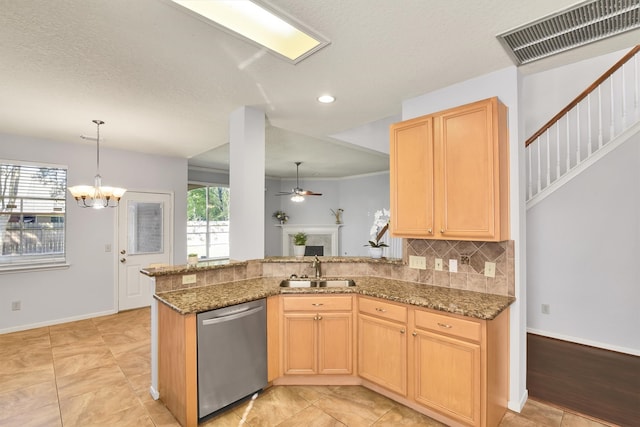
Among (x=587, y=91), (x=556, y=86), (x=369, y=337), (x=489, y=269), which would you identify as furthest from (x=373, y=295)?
(x=556, y=86)

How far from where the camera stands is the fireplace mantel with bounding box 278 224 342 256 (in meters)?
8.75

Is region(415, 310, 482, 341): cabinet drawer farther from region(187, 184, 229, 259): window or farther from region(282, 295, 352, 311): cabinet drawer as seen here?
region(187, 184, 229, 259): window

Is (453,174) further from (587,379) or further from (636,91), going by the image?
(636,91)

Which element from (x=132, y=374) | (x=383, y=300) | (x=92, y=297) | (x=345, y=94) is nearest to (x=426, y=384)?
(x=383, y=300)

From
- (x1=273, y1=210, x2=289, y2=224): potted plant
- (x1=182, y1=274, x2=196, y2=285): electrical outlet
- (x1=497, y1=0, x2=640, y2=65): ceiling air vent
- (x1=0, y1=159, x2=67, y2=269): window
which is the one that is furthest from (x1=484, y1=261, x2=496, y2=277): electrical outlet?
(x1=273, y1=210, x2=289, y2=224): potted plant

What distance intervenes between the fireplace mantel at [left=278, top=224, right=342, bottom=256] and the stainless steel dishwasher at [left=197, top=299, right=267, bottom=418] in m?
6.19

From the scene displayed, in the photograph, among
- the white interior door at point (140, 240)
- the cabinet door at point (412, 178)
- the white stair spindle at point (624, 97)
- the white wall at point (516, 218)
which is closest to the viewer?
the white wall at point (516, 218)

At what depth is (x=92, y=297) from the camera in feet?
15.8

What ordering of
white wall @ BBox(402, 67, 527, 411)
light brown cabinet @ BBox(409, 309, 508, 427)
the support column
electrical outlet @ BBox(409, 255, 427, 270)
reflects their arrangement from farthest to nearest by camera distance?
1. the support column
2. electrical outlet @ BBox(409, 255, 427, 270)
3. white wall @ BBox(402, 67, 527, 411)
4. light brown cabinet @ BBox(409, 309, 508, 427)

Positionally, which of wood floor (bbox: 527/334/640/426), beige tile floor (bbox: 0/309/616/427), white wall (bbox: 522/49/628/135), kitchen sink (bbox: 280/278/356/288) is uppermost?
white wall (bbox: 522/49/628/135)

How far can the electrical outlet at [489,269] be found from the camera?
2484 mm

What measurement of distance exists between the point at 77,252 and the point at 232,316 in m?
3.76

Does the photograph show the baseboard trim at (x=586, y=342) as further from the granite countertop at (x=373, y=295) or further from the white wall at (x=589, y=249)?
the granite countertop at (x=373, y=295)

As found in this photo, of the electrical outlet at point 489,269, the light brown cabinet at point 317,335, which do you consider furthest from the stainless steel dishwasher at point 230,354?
the electrical outlet at point 489,269
